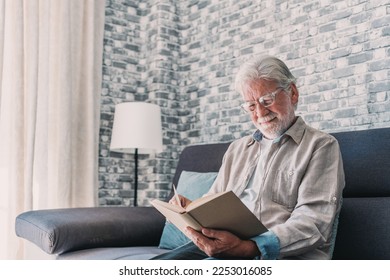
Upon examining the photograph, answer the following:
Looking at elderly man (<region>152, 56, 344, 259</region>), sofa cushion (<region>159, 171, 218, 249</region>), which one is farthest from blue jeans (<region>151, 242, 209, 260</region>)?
sofa cushion (<region>159, 171, 218, 249</region>)

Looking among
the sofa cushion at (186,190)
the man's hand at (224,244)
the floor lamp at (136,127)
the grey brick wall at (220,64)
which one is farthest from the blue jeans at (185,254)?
the floor lamp at (136,127)

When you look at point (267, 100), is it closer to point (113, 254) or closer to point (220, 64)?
point (113, 254)

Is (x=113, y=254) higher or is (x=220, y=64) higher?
(x=220, y=64)

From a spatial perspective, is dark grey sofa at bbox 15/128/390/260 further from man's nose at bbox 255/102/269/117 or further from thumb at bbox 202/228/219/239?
thumb at bbox 202/228/219/239

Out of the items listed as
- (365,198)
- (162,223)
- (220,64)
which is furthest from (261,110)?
(220,64)

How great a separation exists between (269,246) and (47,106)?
207cm

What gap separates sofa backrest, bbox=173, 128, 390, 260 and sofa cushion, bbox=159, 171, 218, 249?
0.67m

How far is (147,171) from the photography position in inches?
144

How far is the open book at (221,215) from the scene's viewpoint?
4.74 feet

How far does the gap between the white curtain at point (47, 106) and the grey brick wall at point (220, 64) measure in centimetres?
19

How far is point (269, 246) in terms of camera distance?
61.7 inches

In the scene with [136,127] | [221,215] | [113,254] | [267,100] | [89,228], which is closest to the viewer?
[221,215]

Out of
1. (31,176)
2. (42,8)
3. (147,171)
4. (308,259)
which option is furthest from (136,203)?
(308,259)

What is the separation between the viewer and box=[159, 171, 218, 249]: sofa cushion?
7.86ft
